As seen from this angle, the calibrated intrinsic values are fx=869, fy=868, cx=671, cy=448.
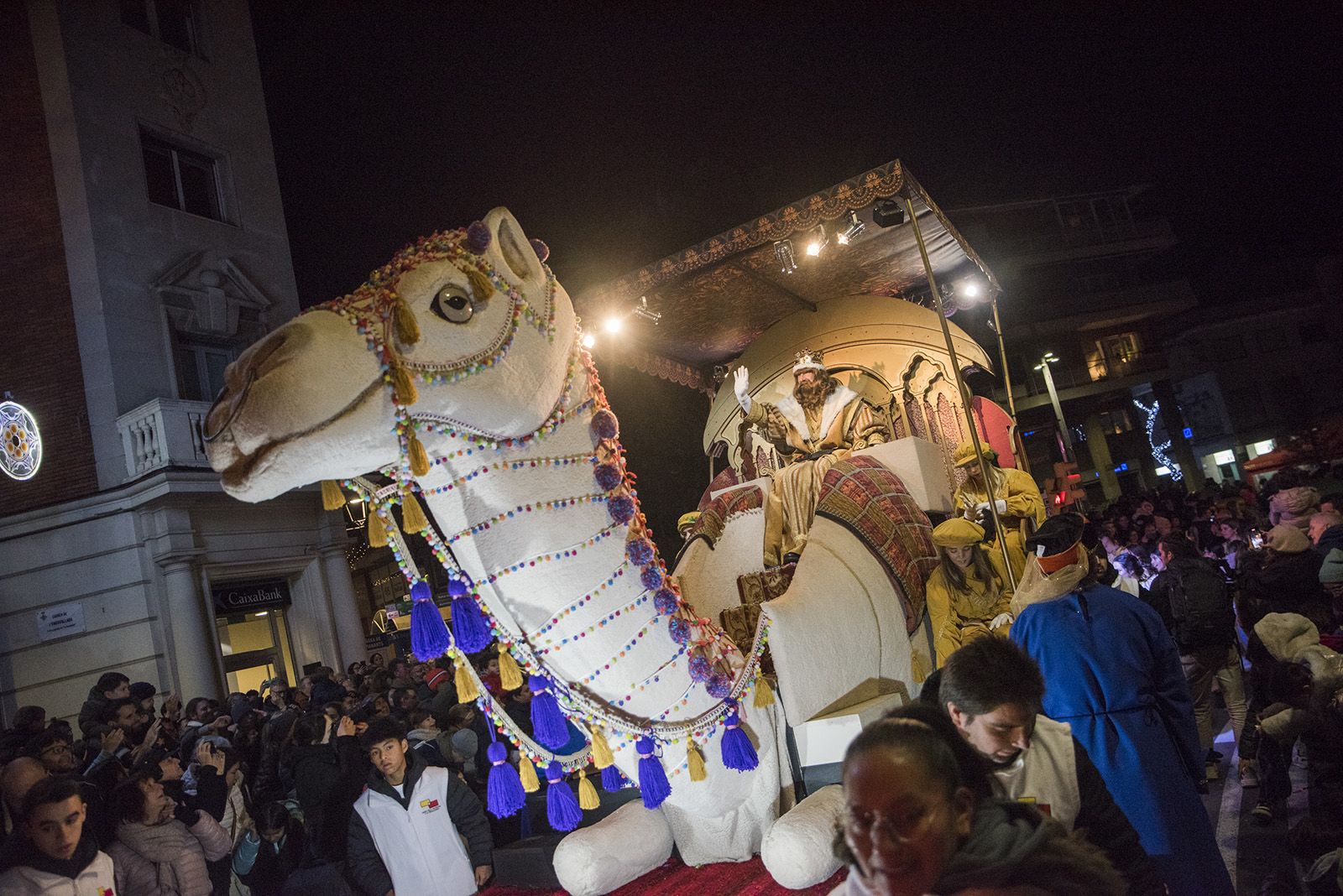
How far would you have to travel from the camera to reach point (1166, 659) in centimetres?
304

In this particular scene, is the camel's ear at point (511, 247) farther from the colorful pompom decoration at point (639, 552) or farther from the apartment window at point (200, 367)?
the apartment window at point (200, 367)

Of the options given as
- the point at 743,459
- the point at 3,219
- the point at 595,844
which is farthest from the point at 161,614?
the point at 595,844

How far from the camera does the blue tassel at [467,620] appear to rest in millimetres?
2623

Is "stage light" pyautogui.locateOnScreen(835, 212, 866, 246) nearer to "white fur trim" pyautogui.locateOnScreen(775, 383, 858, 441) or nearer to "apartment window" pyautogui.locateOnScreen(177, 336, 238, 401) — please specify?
"white fur trim" pyautogui.locateOnScreen(775, 383, 858, 441)

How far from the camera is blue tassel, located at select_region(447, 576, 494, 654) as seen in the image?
2623 mm

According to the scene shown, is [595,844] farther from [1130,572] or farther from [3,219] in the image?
[3,219]

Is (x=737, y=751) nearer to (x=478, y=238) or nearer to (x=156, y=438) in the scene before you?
(x=478, y=238)

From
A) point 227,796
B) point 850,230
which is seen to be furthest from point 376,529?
point 850,230

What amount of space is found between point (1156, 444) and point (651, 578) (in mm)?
40090

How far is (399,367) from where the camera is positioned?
2.45 meters

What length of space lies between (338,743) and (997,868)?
4.33 m

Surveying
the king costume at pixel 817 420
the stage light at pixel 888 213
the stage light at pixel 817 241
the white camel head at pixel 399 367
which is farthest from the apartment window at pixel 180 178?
the white camel head at pixel 399 367

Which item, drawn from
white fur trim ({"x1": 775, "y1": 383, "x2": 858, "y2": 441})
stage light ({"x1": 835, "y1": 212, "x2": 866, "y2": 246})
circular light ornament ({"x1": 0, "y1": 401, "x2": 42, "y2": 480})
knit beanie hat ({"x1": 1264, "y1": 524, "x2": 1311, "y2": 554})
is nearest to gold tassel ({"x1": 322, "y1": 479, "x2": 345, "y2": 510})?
white fur trim ({"x1": 775, "y1": 383, "x2": 858, "y2": 441})

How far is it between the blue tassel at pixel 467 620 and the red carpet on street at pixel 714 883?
115cm
